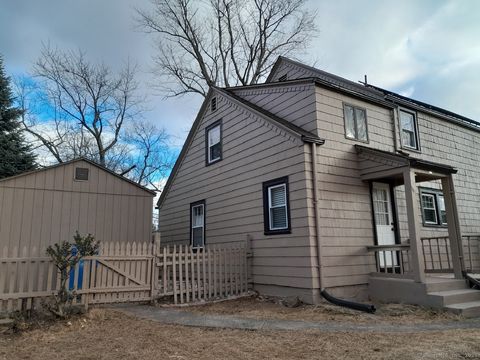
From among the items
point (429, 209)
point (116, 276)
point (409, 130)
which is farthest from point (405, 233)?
point (116, 276)

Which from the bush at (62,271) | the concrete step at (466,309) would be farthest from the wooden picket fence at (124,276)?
the concrete step at (466,309)

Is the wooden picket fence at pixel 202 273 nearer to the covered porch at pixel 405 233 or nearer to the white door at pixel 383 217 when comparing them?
the covered porch at pixel 405 233

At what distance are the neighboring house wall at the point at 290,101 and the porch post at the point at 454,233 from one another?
3509mm

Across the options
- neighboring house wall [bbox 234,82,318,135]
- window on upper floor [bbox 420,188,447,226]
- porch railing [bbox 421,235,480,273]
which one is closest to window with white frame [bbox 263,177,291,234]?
neighboring house wall [bbox 234,82,318,135]

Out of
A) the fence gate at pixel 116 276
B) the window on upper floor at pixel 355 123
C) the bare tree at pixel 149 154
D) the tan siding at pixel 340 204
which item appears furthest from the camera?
the bare tree at pixel 149 154

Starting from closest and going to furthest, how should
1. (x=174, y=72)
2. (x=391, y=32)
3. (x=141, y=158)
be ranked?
1. (x=391, y=32)
2. (x=174, y=72)
3. (x=141, y=158)

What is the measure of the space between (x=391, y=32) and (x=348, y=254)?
953 cm

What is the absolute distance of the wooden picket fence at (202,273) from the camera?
338 inches

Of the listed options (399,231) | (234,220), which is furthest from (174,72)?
(399,231)

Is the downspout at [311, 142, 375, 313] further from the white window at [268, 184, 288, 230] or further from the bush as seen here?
the bush

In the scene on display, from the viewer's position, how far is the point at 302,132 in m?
8.71

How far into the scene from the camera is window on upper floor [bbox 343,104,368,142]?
9.63 m

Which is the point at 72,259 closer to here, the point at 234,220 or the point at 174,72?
the point at 234,220

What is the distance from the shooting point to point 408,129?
1144cm
